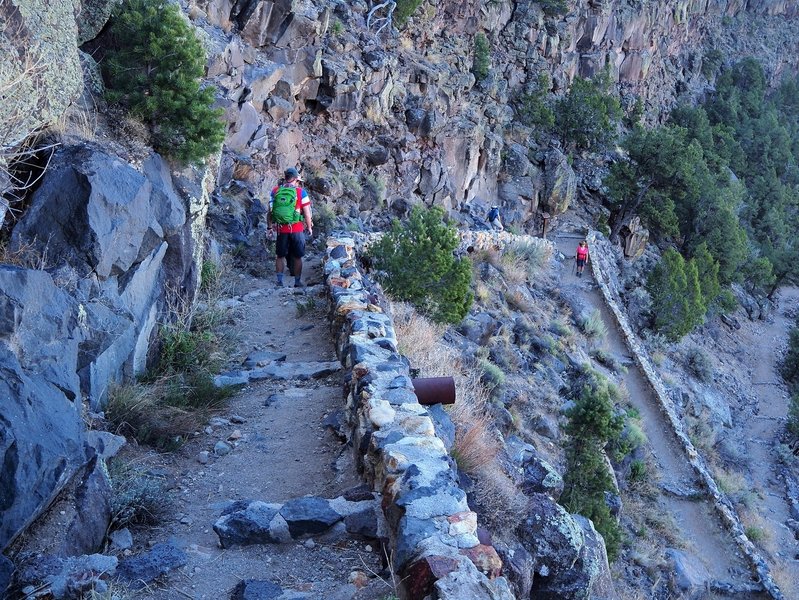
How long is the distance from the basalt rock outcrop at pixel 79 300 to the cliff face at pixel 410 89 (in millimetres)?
6135

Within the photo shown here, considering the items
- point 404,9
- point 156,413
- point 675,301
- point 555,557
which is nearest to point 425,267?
point 555,557

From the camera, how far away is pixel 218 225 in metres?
11.7

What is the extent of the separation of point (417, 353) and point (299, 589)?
4.58 meters

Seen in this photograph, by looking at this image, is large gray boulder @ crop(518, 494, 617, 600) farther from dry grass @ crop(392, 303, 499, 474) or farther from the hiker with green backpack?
the hiker with green backpack

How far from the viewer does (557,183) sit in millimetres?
31891

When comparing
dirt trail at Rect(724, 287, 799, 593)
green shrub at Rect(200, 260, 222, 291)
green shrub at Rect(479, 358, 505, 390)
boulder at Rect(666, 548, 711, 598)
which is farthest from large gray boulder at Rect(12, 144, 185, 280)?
dirt trail at Rect(724, 287, 799, 593)

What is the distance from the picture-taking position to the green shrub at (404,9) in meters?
24.5

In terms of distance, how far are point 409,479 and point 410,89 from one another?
2200cm

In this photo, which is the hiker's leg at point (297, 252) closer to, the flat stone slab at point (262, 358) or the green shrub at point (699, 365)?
the flat stone slab at point (262, 358)

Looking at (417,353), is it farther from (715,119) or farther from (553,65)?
(715,119)

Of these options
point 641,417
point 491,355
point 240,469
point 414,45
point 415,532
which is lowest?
point 641,417

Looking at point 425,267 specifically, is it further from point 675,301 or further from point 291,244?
point 675,301

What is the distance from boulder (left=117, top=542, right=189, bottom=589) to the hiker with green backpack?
21.0ft

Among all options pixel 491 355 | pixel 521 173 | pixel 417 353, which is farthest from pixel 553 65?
pixel 417 353
